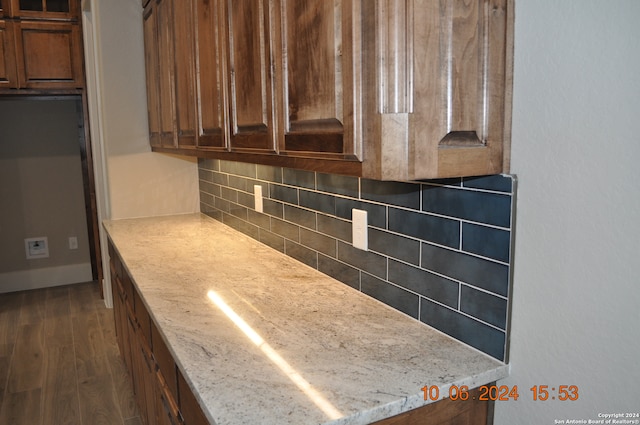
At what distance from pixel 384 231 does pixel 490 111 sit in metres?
0.55

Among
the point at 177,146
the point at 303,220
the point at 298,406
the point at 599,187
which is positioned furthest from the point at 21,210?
the point at 599,187

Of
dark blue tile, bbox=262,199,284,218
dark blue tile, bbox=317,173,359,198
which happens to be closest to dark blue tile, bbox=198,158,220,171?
dark blue tile, bbox=262,199,284,218

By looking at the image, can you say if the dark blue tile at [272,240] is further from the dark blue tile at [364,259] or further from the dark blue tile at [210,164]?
the dark blue tile at [210,164]

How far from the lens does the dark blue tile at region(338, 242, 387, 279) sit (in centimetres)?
151

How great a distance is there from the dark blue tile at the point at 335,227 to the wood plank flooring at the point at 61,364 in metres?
1.55

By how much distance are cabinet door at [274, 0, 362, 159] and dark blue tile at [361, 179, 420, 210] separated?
32cm

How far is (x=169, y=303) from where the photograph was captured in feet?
5.16

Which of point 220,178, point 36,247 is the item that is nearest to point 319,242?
point 220,178

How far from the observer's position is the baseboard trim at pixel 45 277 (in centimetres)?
462

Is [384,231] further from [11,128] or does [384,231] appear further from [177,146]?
[11,128]

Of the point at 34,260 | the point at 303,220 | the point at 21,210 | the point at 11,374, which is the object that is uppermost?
the point at 303,220

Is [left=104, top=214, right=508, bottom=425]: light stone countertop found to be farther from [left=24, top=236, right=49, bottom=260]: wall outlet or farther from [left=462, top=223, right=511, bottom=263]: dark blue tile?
[left=24, top=236, right=49, bottom=260]: wall outlet

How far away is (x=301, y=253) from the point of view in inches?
78.5

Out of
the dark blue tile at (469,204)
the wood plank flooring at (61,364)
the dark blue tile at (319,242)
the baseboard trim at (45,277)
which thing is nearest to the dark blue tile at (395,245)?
the dark blue tile at (469,204)
